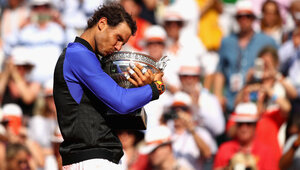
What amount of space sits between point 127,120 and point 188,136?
3.35 meters

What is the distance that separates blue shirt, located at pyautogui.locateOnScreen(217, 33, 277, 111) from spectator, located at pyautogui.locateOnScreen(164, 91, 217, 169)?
683 mm

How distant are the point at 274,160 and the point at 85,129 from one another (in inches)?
138

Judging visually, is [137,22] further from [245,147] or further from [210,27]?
[245,147]

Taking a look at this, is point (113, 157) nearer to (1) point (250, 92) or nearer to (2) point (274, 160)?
(2) point (274, 160)

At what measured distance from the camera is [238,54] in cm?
833

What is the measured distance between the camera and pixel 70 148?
4020 millimetres

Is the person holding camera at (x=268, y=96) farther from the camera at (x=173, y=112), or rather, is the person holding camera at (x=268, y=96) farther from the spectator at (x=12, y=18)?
the spectator at (x=12, y=18)

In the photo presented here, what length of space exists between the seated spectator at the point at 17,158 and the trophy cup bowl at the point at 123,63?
3.64 metres

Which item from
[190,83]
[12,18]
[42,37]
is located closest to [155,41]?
[190,83]

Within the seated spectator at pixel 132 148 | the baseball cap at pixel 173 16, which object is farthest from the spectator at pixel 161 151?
the baseball cap at pixel 173 16

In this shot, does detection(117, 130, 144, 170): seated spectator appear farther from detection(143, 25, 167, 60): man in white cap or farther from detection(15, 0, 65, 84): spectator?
detection(15, 0, 65, 84): spectator

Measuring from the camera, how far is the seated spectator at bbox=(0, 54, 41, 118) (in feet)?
28.9

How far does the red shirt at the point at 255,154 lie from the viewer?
6.90 metres

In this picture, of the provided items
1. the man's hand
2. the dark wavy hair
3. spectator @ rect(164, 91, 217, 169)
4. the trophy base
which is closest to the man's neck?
the dark wavy hair
